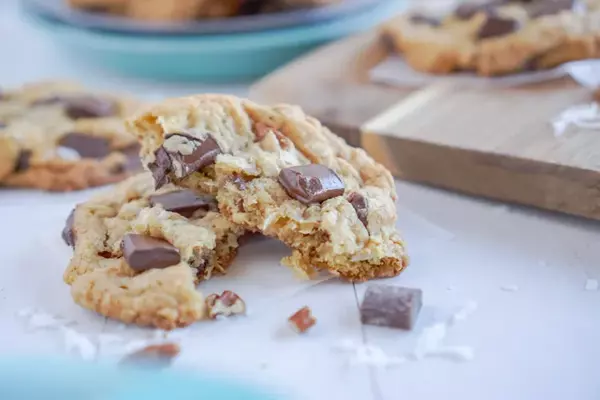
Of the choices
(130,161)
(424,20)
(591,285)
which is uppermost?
(424,20)

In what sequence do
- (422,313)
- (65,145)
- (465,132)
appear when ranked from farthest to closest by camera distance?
(65,145), (465,132), (422,313)

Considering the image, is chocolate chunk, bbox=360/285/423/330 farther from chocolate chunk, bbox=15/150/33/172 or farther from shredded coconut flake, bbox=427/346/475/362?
chocolate chunk, bbox=15/150/33/172

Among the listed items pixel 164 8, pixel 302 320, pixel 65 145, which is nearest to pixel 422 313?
pixel 302 320

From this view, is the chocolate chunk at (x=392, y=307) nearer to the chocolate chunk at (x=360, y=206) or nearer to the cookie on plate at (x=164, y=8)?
the chocolate chunk at (x=360, y=206)

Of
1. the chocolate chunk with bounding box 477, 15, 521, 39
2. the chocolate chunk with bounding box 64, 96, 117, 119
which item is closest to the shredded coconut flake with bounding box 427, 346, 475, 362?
the chocolate chunk with bounding box 477, 15, 521, 39

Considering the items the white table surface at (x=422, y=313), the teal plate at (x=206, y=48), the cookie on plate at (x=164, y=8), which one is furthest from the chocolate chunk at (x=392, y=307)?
the cookie on plate at (x=164, y=8)

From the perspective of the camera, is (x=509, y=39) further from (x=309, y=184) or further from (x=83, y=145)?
(x=83, y=145)

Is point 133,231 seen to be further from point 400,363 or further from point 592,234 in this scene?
point 592,234
